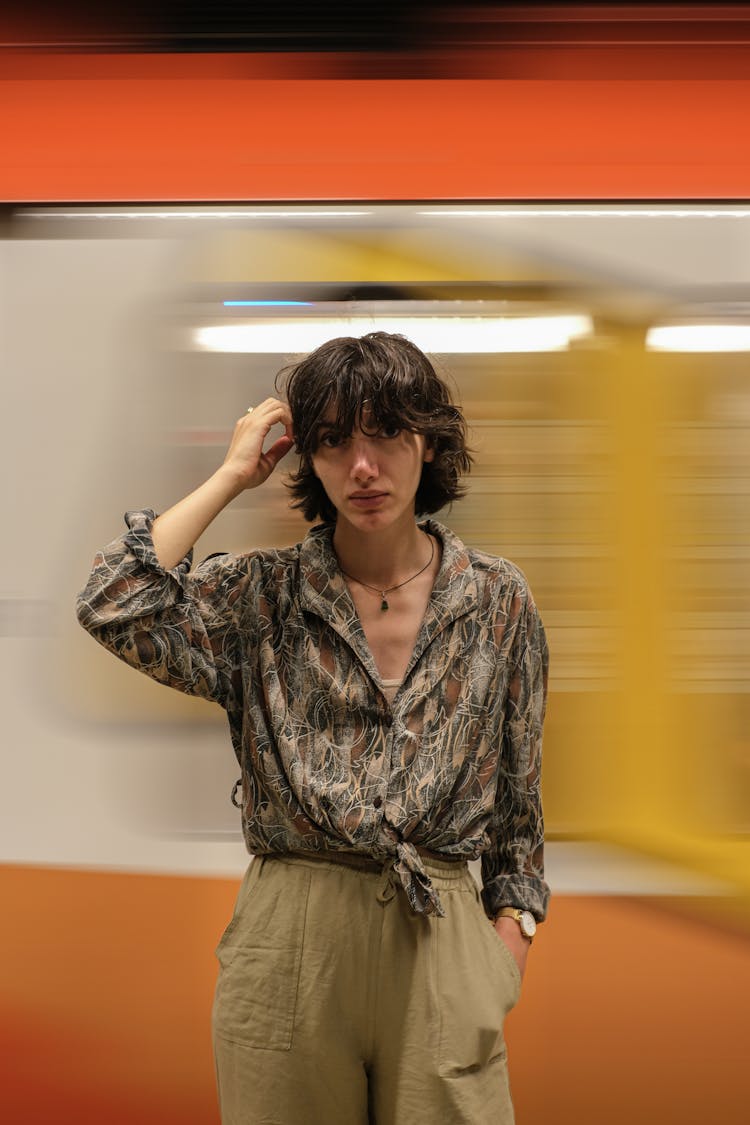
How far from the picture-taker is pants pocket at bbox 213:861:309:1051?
51.8 inches

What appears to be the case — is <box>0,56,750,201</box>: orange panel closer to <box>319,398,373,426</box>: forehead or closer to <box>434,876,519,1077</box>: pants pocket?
<box>319,398,373,426</box>: forehead

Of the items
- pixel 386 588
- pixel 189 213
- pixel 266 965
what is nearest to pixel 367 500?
pixel 386 588

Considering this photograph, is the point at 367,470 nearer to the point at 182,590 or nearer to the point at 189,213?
the point at 182,590

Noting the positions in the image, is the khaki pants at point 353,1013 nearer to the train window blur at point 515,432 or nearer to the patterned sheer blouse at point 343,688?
the patterned sheer blouse at point 343,688

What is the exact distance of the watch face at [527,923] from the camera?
1486 millimetres

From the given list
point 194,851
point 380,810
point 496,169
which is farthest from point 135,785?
point 496,169

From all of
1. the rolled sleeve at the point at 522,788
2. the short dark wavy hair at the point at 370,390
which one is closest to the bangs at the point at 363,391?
the short dark wavy hair at the point at 370,390

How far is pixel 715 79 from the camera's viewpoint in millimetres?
2088

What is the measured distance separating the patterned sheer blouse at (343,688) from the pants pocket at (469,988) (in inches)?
2.4

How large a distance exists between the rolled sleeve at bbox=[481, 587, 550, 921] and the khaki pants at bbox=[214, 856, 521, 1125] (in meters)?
0.18

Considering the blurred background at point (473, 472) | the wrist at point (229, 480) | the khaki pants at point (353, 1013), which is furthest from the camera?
the blurred background at point (473, 472)

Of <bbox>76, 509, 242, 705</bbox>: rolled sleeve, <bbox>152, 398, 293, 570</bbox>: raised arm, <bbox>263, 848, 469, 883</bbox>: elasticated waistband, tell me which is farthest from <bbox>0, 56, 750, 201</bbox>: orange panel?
<bbox>263, 848, 469, 883</bbox>: elasticated waistband

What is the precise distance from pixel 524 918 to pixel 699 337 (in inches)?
47.6

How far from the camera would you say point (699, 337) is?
2031 millimetres
